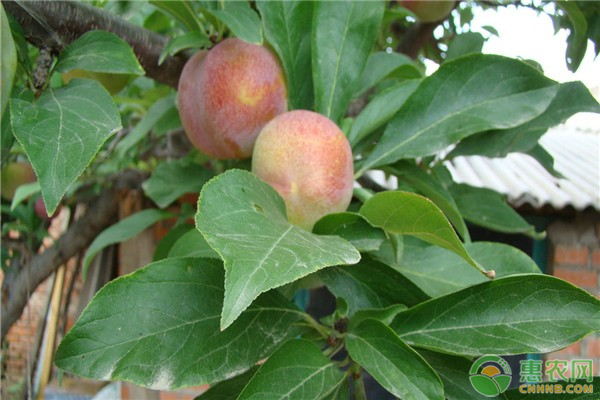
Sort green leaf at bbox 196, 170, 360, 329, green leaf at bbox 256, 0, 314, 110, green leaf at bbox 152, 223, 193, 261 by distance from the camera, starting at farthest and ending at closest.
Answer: green leaf at bbox 152, 223, 193, 261 < green leaf at bbox 256, 0, 314, 110 < green leaf at bbox 196, 170, 360, 329

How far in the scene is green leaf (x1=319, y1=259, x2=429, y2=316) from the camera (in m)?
0.52

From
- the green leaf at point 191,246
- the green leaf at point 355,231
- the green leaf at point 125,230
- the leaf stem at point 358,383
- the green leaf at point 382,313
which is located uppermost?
the green leaf at point 355,231

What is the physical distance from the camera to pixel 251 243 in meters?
0.35

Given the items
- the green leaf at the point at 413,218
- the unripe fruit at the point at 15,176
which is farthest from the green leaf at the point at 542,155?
the unripe fruit at the point at 15,176

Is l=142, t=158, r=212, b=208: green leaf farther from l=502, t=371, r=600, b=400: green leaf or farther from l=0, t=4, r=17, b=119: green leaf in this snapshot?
l=502, t=371, r=600, b=400: green leaf

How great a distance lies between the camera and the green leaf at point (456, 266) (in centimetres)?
58

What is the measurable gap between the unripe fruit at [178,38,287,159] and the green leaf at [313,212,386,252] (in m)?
0.17

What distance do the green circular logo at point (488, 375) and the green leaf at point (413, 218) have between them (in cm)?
11

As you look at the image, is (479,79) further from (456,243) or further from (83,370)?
(83,370)

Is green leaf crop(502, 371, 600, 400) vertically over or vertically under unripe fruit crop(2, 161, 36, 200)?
over

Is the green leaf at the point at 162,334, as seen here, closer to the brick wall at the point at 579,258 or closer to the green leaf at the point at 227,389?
Result: the green leaf at the point at 227,389

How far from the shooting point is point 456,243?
42 cm

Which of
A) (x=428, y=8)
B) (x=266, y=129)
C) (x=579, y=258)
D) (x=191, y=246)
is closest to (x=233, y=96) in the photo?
(x=266, y=129)

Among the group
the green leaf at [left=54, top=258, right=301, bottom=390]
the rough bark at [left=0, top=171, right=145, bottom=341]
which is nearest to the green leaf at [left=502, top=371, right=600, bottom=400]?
the green leaf at [left=54, top=258, right=301, bottom=390]
